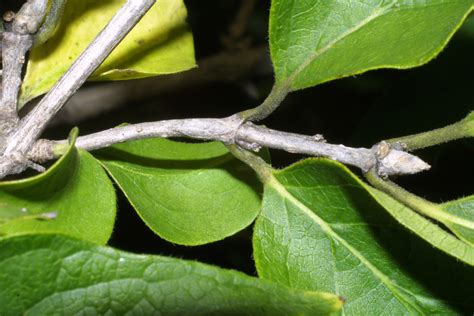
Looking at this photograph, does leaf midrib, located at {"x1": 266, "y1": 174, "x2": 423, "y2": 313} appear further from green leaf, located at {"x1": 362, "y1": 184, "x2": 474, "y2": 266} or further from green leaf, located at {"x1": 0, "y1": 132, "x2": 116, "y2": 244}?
green leaf, located at {"x1": 0, "y1": 132, "x2": 116, "y2": 244}

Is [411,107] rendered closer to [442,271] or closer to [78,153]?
[442,271]

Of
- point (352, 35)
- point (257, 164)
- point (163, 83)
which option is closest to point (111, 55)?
point (257, 164)

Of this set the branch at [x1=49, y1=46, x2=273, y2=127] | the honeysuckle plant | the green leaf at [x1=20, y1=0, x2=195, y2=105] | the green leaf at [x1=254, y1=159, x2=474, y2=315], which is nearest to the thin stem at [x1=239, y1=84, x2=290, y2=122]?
the honeysuckle plant

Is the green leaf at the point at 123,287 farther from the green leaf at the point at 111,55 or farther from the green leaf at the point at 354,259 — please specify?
the green leaf at the point at 111,55

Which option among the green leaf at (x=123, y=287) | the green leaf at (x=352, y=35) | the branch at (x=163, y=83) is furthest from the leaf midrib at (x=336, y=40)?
the branch at (x=163, y=83)

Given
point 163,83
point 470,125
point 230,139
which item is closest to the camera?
point 470,125

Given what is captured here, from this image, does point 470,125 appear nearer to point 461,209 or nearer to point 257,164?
point 461,209

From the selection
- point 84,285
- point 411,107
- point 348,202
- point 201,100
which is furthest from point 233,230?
point 201,100
